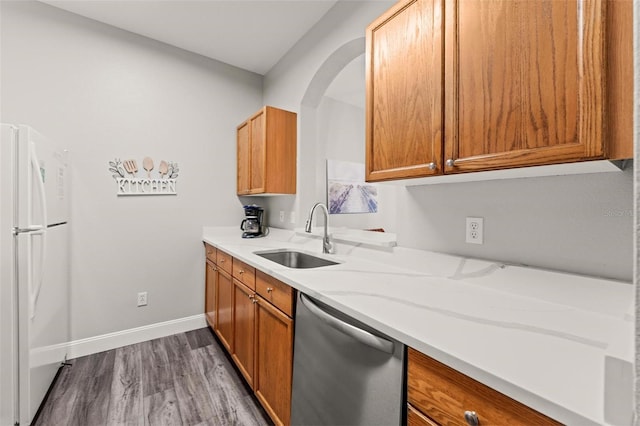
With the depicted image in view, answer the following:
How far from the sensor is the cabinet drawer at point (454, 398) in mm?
559

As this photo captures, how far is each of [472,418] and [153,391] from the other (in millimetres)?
1949

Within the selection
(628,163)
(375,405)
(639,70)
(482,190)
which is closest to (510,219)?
(482,190)

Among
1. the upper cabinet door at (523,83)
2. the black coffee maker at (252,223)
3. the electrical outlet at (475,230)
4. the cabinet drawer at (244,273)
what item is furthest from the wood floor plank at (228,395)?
the upper cabinet door at (523,83)

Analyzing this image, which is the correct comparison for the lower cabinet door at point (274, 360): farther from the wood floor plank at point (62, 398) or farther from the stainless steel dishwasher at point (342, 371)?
the wood floor plank at point (62, 398)

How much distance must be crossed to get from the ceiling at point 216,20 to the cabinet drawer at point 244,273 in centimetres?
189

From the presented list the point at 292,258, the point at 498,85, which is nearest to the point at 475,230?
the point at 498,85

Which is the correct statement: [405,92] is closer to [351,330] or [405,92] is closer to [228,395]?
[351,330]

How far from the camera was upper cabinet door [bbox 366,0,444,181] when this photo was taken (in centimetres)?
107

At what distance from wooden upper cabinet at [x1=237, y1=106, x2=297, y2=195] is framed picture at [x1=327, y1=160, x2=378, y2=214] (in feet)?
2.65

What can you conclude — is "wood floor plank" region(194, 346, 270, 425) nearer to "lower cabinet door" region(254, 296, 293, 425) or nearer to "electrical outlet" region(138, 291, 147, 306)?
"lower cabinet door" region(254, 296, 293, 425)

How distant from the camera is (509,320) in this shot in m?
0.83

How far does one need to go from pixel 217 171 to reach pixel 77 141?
1101 mm

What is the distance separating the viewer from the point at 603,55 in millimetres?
685

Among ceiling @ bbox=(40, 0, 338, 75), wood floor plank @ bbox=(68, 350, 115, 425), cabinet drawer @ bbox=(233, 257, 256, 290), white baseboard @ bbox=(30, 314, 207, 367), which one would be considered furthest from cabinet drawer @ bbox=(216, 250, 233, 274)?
ceiling @ bbox=(40, 0, 338, 75)
